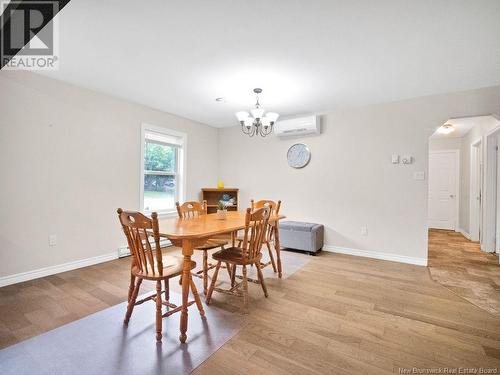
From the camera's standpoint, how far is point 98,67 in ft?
8.64

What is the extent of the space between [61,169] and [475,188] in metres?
7.12

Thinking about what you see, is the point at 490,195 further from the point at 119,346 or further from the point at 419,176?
the point at 119,346

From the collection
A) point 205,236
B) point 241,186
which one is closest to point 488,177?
point 241,186

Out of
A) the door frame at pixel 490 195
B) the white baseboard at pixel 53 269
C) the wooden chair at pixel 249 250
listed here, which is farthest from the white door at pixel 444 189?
the white baseboard at pixel 53 269

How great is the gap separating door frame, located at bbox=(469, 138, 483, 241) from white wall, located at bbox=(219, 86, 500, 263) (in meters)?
2.09

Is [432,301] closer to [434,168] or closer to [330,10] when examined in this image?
[330,10]

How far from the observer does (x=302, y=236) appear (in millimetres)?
3873

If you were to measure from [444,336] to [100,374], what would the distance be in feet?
7.56

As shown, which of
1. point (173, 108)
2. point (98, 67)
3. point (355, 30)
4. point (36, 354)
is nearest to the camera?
point (36, 354)

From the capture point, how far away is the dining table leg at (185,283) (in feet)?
5.60

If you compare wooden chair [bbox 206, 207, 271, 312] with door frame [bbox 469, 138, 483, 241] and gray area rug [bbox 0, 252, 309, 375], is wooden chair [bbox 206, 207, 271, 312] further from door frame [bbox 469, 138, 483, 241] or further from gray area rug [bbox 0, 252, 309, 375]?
door frame [bbox 469, 138, 483, 241]

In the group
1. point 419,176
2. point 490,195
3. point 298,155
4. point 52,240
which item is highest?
point 298,155

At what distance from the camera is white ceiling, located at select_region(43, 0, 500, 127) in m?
1.76

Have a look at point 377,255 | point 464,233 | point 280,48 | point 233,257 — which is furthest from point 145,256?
point 464,233
